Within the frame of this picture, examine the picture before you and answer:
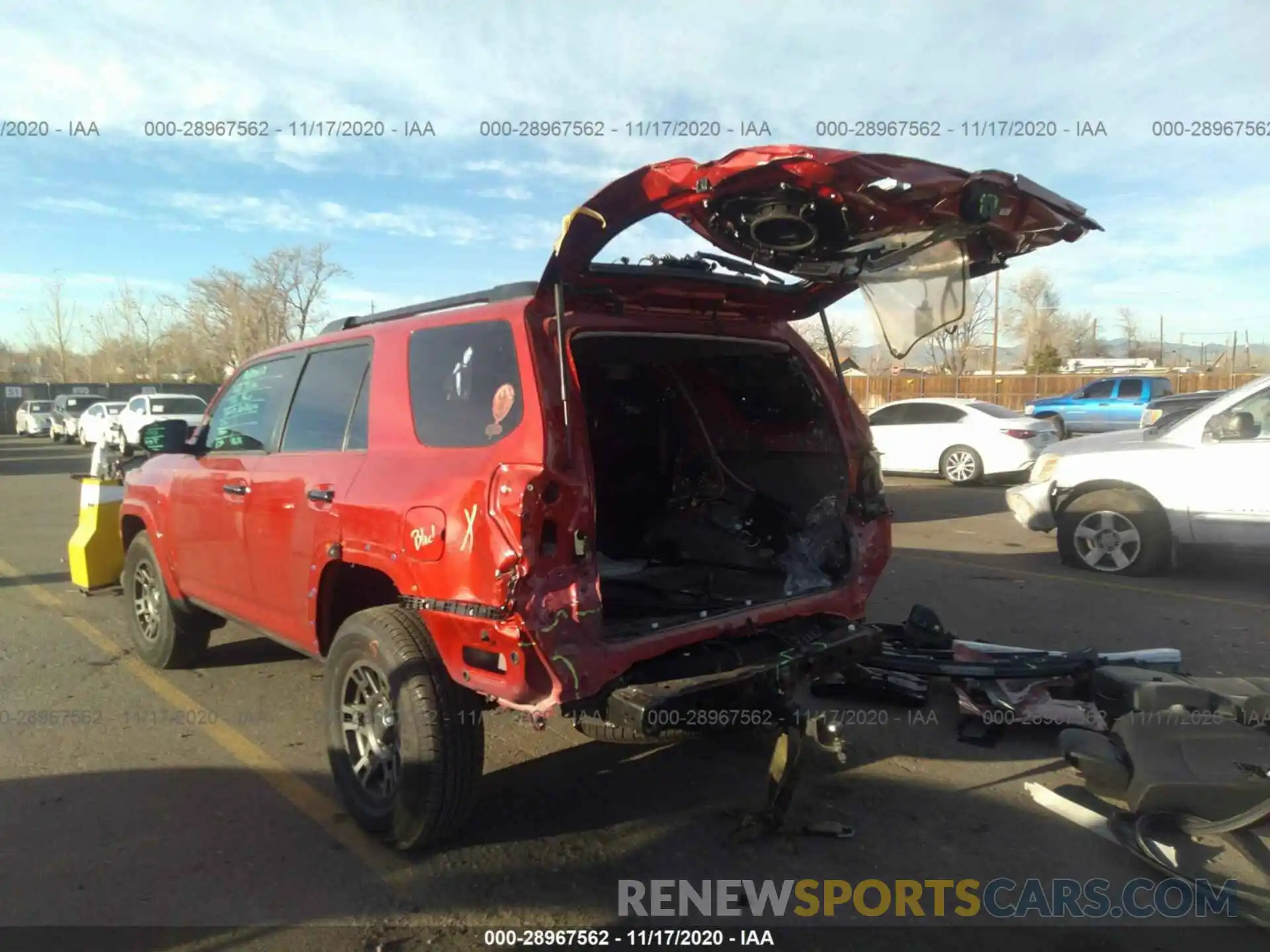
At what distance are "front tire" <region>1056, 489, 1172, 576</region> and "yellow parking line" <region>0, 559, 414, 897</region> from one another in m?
6.97

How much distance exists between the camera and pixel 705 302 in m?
3.98

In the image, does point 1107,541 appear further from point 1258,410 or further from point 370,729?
point 370,729

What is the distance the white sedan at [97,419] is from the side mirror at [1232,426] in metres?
26.2

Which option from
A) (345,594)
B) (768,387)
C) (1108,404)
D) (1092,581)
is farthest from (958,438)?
(345,594)

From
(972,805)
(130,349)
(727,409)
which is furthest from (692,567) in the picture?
(130,349)

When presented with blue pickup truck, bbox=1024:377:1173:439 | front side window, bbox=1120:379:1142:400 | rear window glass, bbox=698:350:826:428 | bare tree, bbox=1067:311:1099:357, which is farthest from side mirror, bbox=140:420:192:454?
bare tree, bbox=1067:311:1099:357

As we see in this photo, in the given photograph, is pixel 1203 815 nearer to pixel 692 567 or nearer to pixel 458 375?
pixel 692 567

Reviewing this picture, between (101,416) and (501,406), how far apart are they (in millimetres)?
28272

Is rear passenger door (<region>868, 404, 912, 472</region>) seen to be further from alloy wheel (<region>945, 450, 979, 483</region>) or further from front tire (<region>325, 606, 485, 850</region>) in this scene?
front tire (<region>325, 606, 485, 850</region>)

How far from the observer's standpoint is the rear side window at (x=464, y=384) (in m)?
3.33

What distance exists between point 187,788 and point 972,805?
338 cm

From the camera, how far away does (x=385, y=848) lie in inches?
139

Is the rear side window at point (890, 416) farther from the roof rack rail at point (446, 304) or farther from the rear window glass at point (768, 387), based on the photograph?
the roof rack rail at point (446, 304)

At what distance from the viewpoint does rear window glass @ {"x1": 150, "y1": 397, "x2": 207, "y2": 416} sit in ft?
72.0
